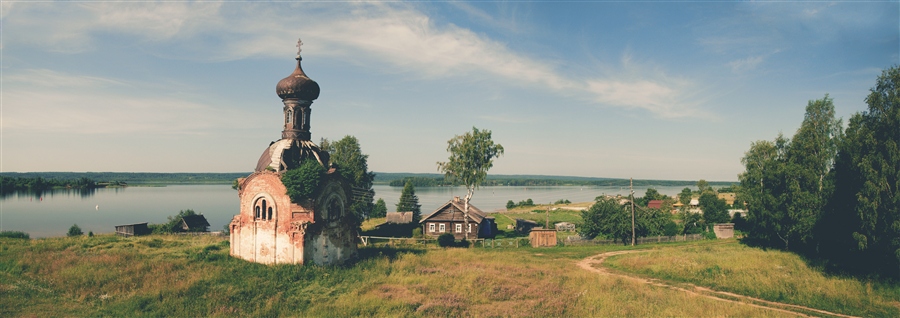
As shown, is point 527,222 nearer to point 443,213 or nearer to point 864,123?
point 443,213

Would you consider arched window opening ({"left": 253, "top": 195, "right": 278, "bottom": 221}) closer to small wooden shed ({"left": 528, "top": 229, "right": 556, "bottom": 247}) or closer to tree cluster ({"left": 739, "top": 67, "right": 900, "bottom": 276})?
small wooden shed ({"left": 528, "top": 229, "right": 556, "bottom": 247})

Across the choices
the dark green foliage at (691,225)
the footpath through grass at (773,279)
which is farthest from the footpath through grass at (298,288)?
the dark green foliage at (691,225)

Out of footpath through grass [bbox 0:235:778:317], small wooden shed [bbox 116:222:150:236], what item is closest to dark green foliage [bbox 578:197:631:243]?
footpath through grass [bbox 0:235:778:317]

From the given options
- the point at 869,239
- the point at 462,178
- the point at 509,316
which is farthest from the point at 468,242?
the point at 869,239

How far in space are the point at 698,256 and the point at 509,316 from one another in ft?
49.7

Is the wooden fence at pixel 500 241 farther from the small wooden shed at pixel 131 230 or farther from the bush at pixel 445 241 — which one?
the small wooden shed at pixel 131 230

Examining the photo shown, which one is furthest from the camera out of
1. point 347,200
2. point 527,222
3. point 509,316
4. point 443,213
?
point 527,222

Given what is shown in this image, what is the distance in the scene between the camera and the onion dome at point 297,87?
22.6m

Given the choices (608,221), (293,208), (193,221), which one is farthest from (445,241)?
(193,221)

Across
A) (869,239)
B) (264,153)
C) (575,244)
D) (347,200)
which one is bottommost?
(575,244)

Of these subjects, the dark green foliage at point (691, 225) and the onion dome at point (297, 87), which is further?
the dark green foliage at point (691, 225)

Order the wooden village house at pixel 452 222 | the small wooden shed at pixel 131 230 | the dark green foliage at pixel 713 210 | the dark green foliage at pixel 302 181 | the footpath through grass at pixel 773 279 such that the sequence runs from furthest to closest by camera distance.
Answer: the dark green foliage at pixel 713 210, the wooden village house at pixel 452 222, the small wooden shed at pixel 131 230, the dark green foliage at pixel 302 181, the footpath through grass at pixel 773 279

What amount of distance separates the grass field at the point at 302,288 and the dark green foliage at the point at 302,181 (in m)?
3.22

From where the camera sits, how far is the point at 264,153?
23.4 metres
